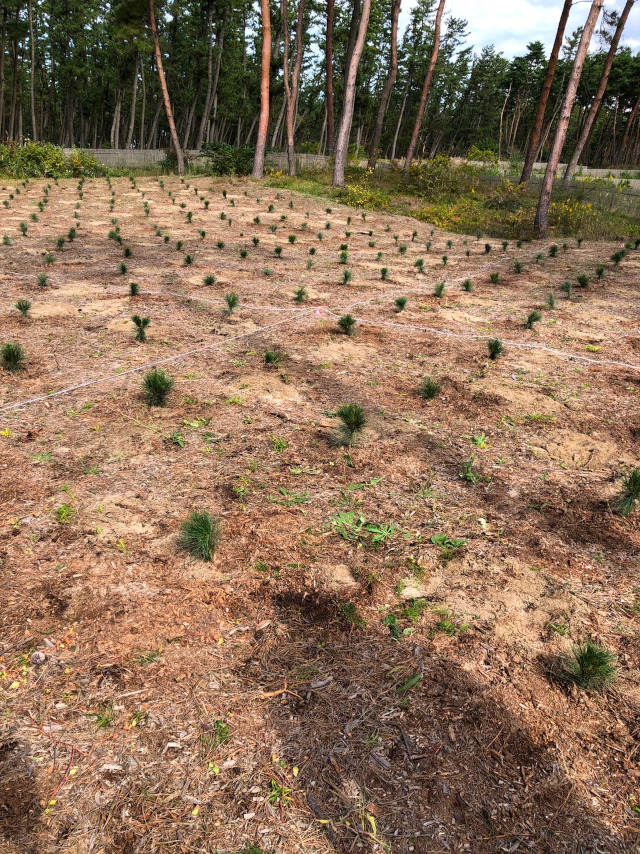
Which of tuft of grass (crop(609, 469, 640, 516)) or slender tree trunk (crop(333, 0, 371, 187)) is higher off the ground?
slender tree trunk (crop(333, 0, 371, 187))

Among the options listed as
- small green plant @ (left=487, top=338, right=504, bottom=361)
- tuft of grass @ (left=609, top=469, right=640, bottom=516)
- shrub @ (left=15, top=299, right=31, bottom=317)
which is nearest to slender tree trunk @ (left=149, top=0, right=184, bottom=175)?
shrub @ (left=15, top=299, right=31, bottom=317)

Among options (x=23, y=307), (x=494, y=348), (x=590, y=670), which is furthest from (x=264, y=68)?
(x=590, y=670)

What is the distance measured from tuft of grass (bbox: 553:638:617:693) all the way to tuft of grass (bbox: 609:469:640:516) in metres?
1.14

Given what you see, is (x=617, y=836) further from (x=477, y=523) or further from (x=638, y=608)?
(x=477, y=523)

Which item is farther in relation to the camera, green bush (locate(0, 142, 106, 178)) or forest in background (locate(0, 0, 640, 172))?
forest in background (locate(0, 0, 640, 172))

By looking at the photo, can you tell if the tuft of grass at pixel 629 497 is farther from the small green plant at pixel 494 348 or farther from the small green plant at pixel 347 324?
the small green plant at pixel 347 324

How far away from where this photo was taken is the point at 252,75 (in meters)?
33.7

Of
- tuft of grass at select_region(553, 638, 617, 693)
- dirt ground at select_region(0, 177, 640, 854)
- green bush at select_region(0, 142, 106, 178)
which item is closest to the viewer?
dirt ground at select_region(0, 177, 640, 854)

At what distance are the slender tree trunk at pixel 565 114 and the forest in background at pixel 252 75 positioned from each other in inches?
367

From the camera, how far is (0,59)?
90.9 feet

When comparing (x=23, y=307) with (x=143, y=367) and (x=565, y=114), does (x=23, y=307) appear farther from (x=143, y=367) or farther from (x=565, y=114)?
(x=565, y=114)

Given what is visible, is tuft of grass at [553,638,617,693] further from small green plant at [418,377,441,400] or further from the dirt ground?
small green plant at [418,377,441,400]

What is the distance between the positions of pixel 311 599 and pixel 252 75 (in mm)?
41149

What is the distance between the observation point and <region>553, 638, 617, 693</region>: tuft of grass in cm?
171
